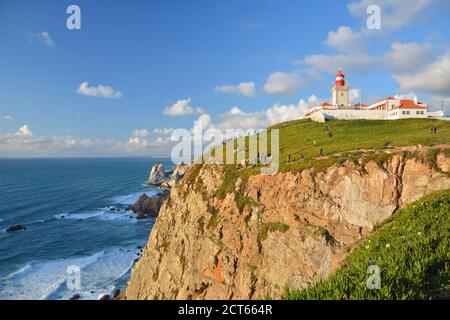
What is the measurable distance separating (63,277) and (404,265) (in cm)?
5195

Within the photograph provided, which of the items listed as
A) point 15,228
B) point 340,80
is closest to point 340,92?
point 340,80

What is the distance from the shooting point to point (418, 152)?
27.2 metres

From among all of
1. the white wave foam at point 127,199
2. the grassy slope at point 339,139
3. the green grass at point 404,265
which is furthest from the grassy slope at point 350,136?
the white wave foam at point 127,199

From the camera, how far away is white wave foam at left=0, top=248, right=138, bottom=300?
41844 mm

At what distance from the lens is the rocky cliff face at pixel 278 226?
1035 inches

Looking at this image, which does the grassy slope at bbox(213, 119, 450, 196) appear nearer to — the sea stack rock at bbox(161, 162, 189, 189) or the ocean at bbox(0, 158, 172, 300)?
the ocean at bbox(0, 158, 172, 300)

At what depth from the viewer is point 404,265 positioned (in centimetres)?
755

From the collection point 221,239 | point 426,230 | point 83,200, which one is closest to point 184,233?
point 221,239

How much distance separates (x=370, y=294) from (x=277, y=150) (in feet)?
141

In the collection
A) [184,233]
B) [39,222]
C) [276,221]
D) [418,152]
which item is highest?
[418,152]

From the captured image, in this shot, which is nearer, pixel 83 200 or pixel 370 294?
pixel 370 294

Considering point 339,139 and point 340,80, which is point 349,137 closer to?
point 339,139
